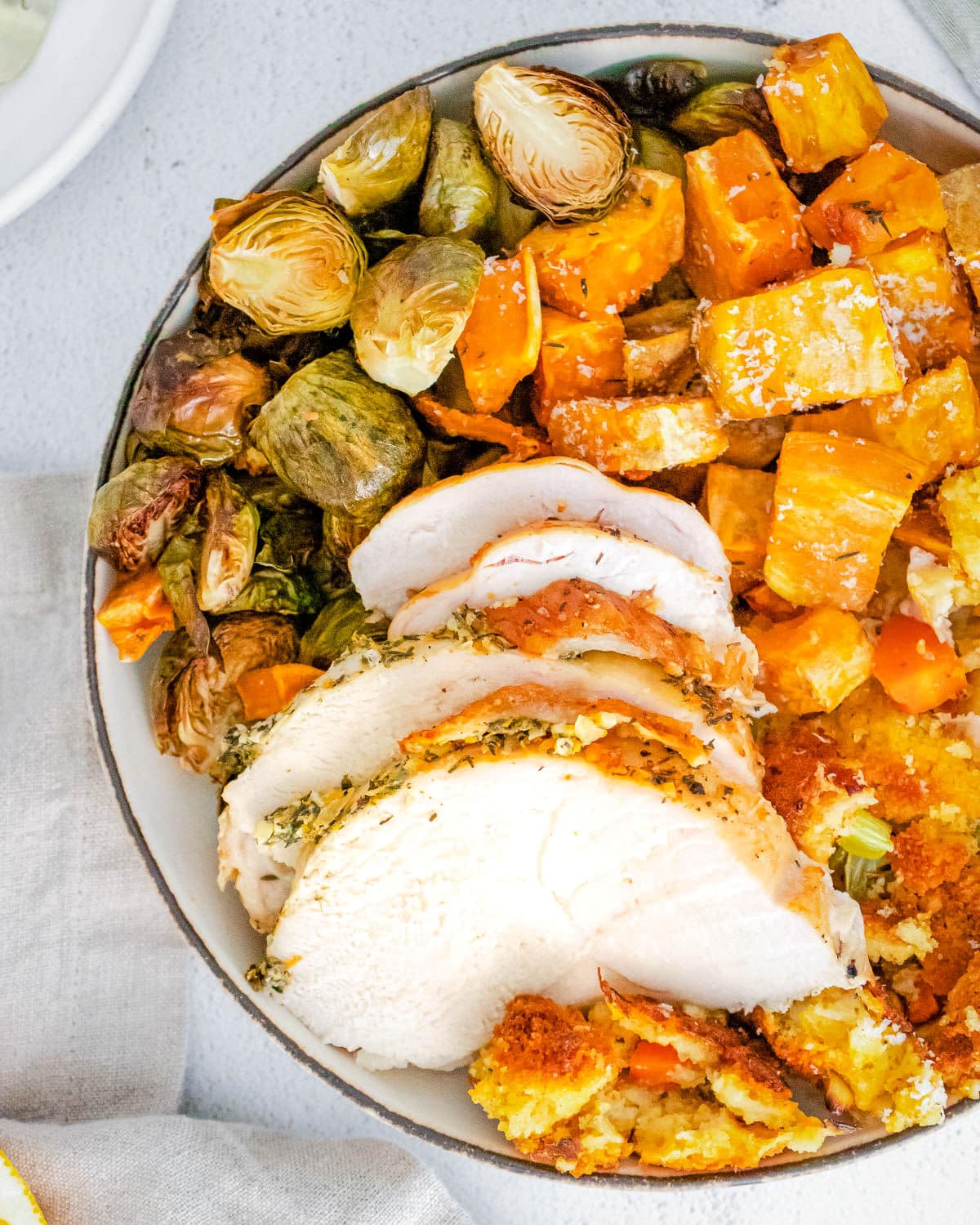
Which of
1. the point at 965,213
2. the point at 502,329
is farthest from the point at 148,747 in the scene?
the point at 965,213

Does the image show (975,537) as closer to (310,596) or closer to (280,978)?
(310,596)

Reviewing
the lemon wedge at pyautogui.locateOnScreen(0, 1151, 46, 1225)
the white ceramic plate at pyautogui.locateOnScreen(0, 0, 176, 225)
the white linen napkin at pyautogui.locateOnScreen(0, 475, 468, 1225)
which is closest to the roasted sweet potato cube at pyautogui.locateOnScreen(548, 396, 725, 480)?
the white linen napkin at pyautogui.locateOnScreen(0, 475, 468, 1225)

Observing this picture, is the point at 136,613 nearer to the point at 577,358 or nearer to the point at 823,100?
the point at 577,358

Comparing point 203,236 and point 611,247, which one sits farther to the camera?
point 203,236

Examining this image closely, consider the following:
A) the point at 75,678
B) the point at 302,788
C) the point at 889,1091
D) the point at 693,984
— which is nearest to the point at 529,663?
the point at 302,788

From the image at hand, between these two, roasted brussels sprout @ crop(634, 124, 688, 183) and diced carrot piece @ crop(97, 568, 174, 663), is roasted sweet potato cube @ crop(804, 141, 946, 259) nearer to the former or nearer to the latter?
roasted brussels sprout @ crop(634, 124, 688, 183)
